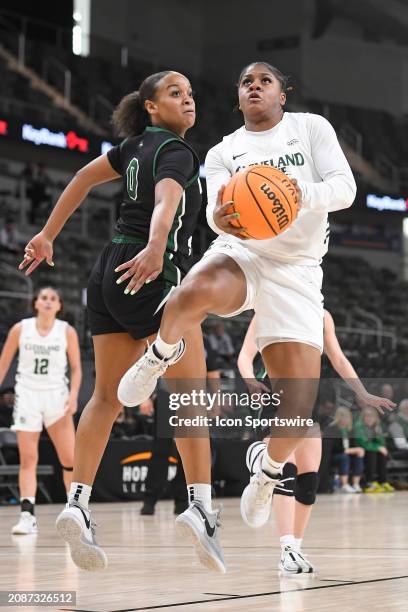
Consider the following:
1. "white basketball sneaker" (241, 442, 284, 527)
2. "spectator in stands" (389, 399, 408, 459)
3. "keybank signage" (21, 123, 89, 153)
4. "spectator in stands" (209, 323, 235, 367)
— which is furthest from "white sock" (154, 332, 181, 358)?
"keybank signage" (21, 123, 89, 153)

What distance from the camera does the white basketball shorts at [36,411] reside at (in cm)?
812

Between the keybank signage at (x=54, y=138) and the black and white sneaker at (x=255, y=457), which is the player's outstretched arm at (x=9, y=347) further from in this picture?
the keybank signage at (x=54, y=138)

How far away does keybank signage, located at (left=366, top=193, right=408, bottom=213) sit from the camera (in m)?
24.2

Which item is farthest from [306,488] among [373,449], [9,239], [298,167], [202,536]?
[9,239]

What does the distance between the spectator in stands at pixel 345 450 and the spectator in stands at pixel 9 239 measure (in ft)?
21.2

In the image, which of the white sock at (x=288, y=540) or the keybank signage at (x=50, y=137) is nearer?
the white sock at (x=288, y=540)

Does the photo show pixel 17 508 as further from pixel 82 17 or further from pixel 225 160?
pixel 82 17

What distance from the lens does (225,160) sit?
4395 mm

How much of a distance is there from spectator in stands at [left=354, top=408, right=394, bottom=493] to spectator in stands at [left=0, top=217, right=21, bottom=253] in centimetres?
674

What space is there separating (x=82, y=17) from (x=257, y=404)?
20998 millimetres

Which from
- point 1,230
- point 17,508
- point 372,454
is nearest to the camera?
point 17,508

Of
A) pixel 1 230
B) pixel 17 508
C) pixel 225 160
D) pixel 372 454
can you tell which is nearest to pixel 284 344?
pixel 225 160

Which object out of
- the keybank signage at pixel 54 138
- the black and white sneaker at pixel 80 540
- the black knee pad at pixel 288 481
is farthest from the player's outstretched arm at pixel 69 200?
the keybank signage at pixel 54 138

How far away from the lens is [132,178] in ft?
13.4
